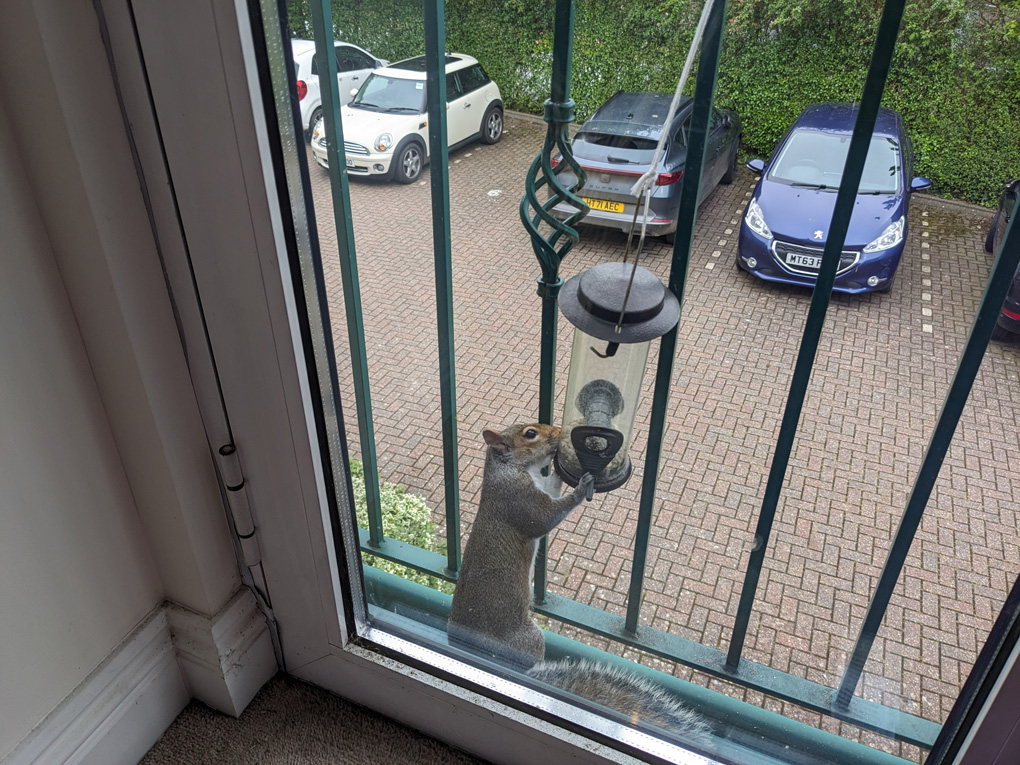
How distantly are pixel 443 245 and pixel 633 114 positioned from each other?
36 centimetres

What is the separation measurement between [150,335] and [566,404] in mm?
595

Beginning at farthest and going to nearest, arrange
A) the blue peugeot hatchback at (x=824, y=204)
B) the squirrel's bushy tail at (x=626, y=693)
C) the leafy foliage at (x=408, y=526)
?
the leafy foliage at (x=408, y=526) → the squirrel's bushy tail at (x=626, y=693) → the blue peugeot hatchback at (x=824, y=204)

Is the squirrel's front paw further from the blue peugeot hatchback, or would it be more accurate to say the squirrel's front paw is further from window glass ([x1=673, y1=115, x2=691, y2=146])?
window glass ([x1=673, y1=115, x2=691, y2=146])

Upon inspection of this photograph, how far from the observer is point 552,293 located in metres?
0.98

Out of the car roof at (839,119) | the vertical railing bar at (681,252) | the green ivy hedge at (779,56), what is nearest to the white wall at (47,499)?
the green ivy hedge at (779,56)

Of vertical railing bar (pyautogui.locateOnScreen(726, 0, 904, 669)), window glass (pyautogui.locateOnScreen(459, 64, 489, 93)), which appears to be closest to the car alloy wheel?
window glass (pyautogui.locateOnScreen(459, 64, 489, 93))

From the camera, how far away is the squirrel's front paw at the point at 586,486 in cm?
112

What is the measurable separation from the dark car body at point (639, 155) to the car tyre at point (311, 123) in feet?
1.01

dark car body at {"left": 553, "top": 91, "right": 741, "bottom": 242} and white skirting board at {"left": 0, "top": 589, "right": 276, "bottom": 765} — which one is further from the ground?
dark car body at {"left": 553, "top": 91, "right": 741, "bottom": 242}

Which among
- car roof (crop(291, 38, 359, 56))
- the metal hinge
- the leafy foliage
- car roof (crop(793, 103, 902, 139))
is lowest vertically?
the leafy foliage

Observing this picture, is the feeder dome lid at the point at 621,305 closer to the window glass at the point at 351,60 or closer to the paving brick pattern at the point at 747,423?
the paving brick pattern at the point at 747,423

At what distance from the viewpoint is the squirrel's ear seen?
1171 millimetres

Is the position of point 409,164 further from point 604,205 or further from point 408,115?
point 604,205

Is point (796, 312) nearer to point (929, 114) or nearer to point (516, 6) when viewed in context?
point (929, 114)
